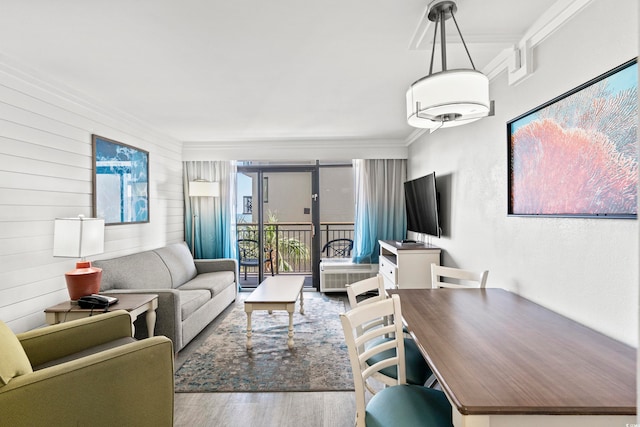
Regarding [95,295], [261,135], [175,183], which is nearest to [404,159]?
[261,135]

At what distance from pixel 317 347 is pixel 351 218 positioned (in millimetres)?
2893

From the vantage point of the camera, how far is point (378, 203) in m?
5.33

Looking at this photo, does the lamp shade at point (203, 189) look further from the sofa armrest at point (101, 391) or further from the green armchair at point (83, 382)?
the sofa armrest at point (101, 391)

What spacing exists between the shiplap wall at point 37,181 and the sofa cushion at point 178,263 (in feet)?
2.20

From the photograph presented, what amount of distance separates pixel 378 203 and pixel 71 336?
4.27 meters

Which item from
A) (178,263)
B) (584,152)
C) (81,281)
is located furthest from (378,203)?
(81,281)

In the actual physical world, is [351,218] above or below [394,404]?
above

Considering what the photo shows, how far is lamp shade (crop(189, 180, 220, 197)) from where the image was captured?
5.02 meters

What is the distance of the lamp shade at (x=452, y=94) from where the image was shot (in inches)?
56.7

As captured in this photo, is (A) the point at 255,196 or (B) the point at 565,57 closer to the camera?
(B) the point at 565,57

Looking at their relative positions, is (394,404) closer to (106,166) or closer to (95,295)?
(95,295)

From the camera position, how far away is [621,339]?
4.68 ft

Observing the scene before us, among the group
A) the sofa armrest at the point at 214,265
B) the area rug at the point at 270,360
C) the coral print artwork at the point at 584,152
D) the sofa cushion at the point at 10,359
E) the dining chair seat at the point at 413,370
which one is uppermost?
the coral print artwork at the point at 584,152

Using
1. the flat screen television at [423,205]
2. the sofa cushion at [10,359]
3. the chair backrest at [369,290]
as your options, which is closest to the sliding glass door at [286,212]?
the flat screen television at [423,205]
